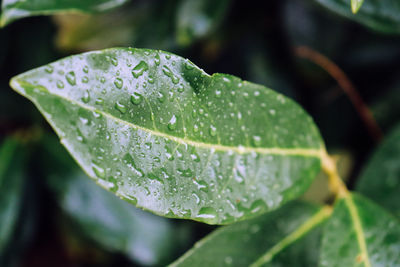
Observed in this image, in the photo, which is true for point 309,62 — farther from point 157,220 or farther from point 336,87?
point 157,220

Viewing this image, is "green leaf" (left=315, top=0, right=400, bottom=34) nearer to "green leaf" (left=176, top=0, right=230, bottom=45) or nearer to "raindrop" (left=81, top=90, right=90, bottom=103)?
"green leaf" (left=176, top=0, right=230, bottom=45)

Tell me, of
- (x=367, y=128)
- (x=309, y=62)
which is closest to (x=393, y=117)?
(x=367, y=128)

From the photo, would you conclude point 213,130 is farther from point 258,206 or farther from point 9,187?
point 9,187

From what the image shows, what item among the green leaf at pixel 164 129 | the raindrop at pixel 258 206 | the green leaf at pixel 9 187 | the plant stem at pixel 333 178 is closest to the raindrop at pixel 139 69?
the green leaf at pixel 164 129

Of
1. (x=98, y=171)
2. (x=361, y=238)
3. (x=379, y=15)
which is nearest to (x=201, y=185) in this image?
(x=98, y=171)

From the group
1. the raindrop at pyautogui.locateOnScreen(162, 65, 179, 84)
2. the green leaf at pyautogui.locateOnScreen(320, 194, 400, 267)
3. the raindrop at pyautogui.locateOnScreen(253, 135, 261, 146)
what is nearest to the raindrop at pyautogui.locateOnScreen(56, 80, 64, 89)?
the raindrop at pyautogui.locateOnScreen(162, 65, 179, 84)
